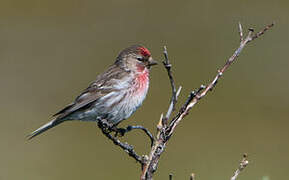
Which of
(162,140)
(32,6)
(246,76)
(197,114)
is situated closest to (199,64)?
(246,76)

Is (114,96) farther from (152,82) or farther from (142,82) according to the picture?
(152,82)

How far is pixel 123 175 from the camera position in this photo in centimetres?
1068

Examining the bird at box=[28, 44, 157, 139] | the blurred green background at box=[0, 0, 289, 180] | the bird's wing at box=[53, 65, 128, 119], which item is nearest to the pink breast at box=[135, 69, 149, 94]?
the bird at box=[28, 44, 157, 139]

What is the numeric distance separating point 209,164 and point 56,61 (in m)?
7.81

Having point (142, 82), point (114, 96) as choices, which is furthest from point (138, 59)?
point (114, 96)

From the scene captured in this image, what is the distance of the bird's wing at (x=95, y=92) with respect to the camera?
6230mm

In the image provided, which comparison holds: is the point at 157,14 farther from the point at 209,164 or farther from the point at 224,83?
the point at 209,164

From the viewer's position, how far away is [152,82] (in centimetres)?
1530

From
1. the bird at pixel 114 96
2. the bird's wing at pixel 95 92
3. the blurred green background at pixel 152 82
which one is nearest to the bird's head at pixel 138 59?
the bird at pixel 114 96

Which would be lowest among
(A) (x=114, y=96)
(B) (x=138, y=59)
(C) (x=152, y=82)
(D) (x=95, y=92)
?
(A) (x=114, y=96)

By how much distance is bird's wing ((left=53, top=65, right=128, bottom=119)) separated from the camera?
6230 mm

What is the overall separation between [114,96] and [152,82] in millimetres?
9062

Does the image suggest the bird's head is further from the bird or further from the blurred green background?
the blurred green background

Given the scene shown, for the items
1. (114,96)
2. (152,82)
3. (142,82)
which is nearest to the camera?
(114,96)
